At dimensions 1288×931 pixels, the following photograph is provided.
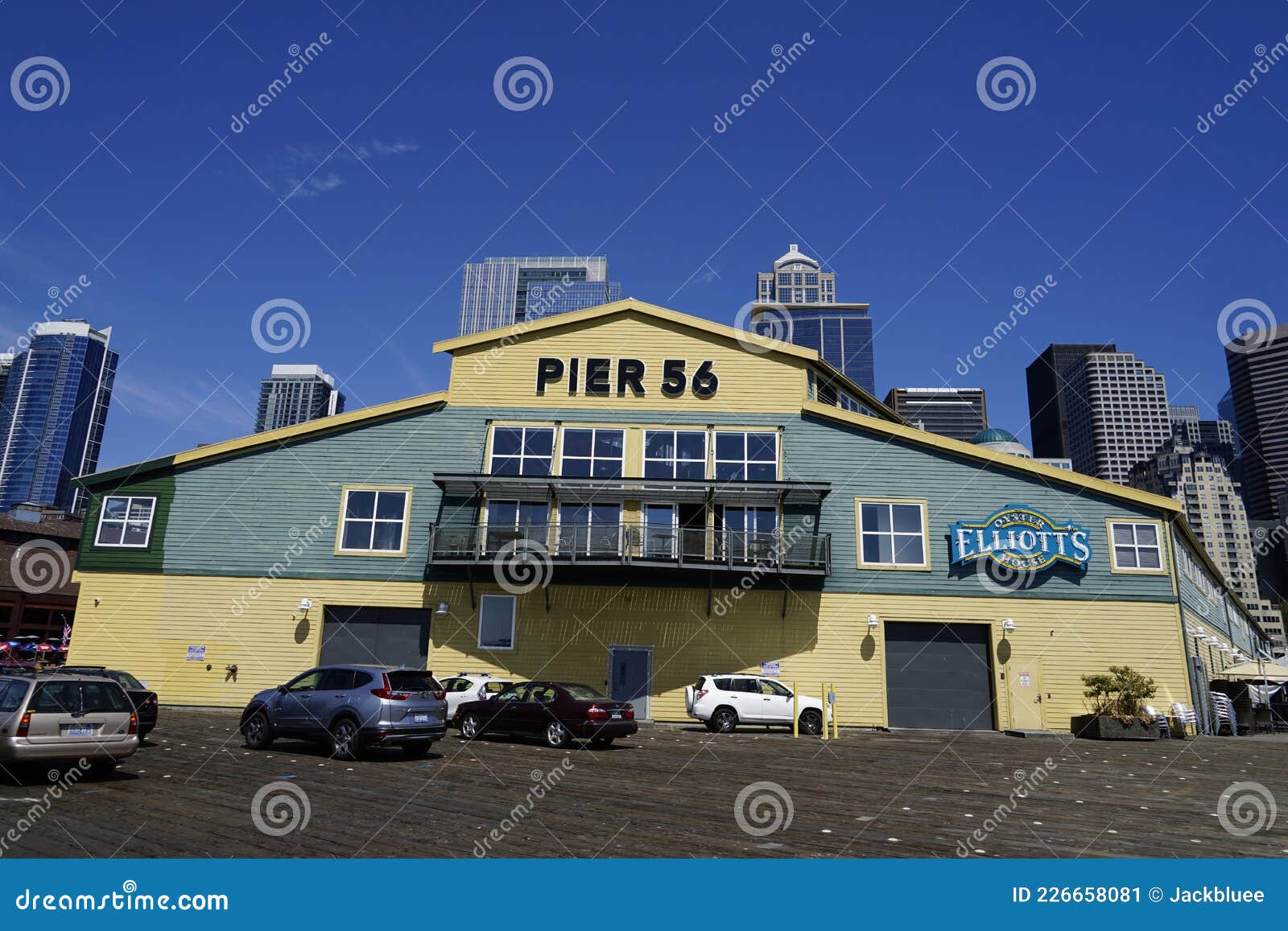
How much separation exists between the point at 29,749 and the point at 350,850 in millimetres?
5990

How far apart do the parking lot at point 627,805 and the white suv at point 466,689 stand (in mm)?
3147

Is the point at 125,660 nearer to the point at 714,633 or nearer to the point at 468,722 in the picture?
the point at 468,722

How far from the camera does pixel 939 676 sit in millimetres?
25109

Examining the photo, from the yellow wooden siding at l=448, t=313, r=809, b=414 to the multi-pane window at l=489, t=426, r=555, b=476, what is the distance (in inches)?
35.9

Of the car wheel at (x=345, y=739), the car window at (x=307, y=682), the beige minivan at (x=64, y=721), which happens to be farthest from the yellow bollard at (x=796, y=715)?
the beige minivan at (x=64, y=721)

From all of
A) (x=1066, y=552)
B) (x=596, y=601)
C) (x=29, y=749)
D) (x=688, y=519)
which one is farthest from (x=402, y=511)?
(x=1066, y=552)

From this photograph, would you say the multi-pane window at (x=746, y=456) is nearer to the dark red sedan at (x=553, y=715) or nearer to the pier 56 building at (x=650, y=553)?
the pier 56 building at (x=650, y=553)

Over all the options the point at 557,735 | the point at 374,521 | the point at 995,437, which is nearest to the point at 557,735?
the point at 557,735

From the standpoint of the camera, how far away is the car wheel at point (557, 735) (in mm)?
18109

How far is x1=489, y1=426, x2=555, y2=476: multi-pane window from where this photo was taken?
1048 inches

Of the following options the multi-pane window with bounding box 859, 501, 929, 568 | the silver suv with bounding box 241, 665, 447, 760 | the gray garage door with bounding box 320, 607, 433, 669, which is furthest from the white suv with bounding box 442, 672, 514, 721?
the multi-pane window with bounding box 859, 501, 929, 568

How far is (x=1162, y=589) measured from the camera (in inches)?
977

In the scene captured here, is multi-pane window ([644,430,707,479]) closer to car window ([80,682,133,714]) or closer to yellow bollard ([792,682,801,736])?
yellow bollard ([792,682,801,736])

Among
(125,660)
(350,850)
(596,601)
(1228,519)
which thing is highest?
(1228,519)
